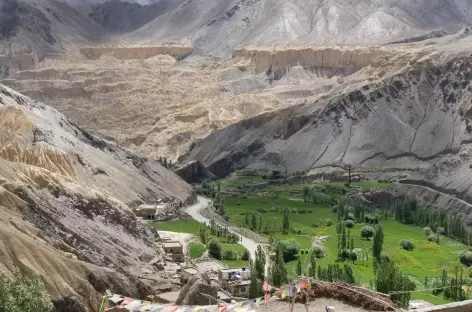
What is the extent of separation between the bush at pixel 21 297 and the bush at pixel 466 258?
Result: 50.2 m

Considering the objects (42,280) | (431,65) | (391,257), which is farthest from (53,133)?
(431,65)

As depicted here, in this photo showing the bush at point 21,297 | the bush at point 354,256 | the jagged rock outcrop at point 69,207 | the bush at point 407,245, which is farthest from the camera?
the bush at point 407,245

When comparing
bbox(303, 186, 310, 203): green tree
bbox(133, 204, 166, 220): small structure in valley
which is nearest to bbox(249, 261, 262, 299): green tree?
bbox(133, 204, 166, 220): small structure in valley

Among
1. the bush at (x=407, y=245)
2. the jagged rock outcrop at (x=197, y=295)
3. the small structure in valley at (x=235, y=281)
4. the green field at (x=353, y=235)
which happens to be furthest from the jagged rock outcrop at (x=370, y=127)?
the jagged rock outcrop at (x=197, y=295)

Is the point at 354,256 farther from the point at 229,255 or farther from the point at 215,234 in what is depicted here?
the point at 215,234

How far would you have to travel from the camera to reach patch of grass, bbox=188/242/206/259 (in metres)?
70.1

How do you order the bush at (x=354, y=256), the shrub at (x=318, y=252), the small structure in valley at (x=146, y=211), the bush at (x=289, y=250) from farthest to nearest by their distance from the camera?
the small structure in valley at (x=146, y=211)
the shrub at (x=318, y=252)
the bush at (x=289, y=250)
the bush at (x=354, y=256)

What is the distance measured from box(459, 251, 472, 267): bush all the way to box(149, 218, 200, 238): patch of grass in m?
26.5

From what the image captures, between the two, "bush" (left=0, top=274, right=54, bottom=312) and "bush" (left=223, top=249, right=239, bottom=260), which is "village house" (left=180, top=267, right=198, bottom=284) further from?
"bush" (left=0, top=274, right=54, bottom=312)

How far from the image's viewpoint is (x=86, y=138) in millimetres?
94688

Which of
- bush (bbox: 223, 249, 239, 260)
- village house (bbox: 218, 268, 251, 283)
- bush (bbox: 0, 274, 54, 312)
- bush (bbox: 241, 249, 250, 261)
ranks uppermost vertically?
bush (bbox: 0, 274, 54, 312)

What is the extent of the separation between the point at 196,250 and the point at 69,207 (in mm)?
17120

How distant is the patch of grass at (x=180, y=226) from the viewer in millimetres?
83169

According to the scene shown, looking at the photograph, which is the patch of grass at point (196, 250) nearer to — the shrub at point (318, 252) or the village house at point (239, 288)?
the shrub at point (318, 252)
